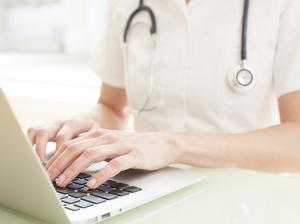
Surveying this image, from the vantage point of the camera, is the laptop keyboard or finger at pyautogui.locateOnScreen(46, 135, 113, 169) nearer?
the laptop keyboard

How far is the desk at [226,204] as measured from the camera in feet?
2.24

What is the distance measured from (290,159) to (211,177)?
0.82ft

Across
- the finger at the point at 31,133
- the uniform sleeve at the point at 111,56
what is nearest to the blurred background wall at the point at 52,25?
the uniform sleeve at the point at 111,56

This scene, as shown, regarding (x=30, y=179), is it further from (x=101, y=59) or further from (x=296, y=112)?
(x=101, y=59)

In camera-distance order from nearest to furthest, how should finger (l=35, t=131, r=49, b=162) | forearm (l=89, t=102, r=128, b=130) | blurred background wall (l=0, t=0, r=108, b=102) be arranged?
1. finger (l=35, t=131, r=49, b=162)
2. forearm (l=89, t=102, r=128, b=130)
3. blurred background wall (l=0, t=0, r=108, b=102)

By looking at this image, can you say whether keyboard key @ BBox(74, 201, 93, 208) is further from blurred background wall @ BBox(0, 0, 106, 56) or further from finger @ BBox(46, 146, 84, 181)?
blurred background wall @ BBox(0, 0, 106, 56)

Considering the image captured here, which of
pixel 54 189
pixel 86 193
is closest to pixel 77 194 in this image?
pixel 86 193

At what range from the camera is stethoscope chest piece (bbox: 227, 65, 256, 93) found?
117 cm

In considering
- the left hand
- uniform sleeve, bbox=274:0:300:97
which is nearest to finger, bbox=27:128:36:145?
the left hand

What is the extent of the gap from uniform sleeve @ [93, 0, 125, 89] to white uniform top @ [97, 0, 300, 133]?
11 centimetres

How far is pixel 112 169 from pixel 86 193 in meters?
0.06

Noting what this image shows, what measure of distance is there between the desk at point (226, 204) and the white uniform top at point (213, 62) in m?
0.35

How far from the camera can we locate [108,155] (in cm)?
82

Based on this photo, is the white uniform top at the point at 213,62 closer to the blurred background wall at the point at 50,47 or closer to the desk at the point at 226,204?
the desk at the point at 226,204
